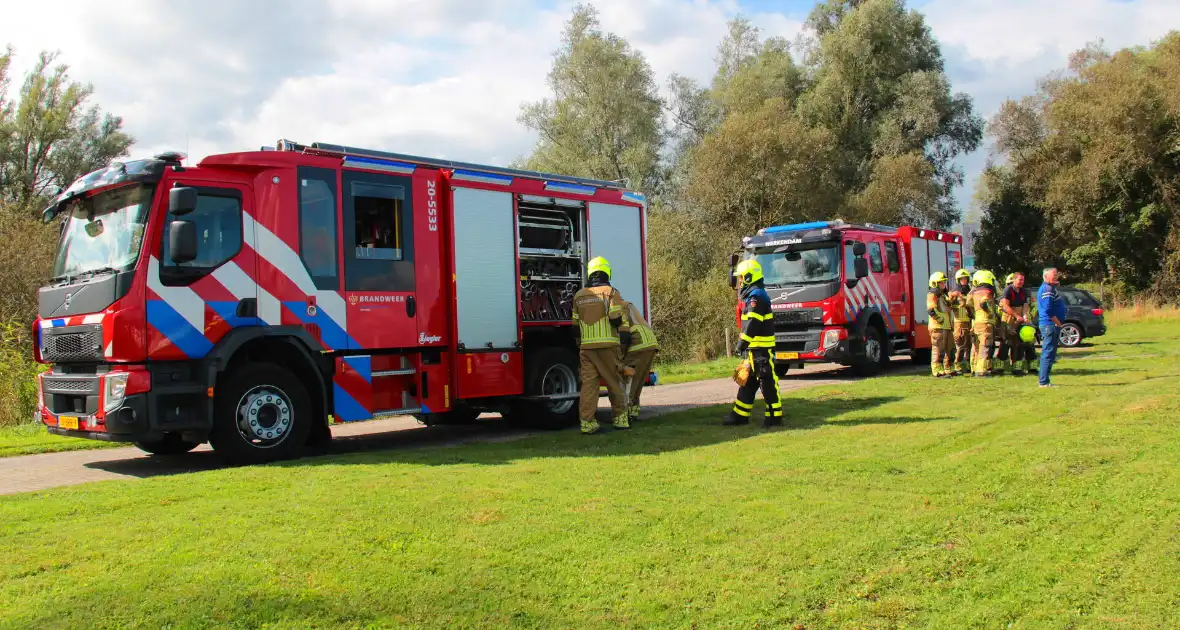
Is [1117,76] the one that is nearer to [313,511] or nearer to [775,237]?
[775,237]

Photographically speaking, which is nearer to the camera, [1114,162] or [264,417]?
[264,417]

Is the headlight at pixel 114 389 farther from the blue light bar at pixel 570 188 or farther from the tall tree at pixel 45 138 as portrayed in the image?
the tall tree at pixel 45 138

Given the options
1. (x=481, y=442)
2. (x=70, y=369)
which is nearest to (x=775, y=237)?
(x=481, y=442)

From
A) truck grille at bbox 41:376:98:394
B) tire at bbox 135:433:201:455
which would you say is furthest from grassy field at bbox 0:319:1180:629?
tire at bbox 135:433:201:455

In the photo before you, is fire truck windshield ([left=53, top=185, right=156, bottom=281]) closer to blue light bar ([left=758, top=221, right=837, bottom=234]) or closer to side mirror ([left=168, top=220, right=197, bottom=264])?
side mirror ([left=168, top=220, right=197, bottom=264])

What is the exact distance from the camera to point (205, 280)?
844 centimetres

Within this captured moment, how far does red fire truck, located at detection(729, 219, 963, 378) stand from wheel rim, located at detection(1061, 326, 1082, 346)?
27.4ft

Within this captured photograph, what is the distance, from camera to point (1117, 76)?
36594 millimetres

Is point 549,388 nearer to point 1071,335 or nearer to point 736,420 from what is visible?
point 736,420

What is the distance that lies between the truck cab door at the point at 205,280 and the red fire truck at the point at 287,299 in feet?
0.04

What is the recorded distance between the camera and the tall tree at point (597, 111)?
133 ft

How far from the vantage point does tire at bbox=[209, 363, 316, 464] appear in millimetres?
8414

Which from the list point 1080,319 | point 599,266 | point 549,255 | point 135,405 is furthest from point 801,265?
point 135,405

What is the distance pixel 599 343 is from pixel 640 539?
5328 millimetres
